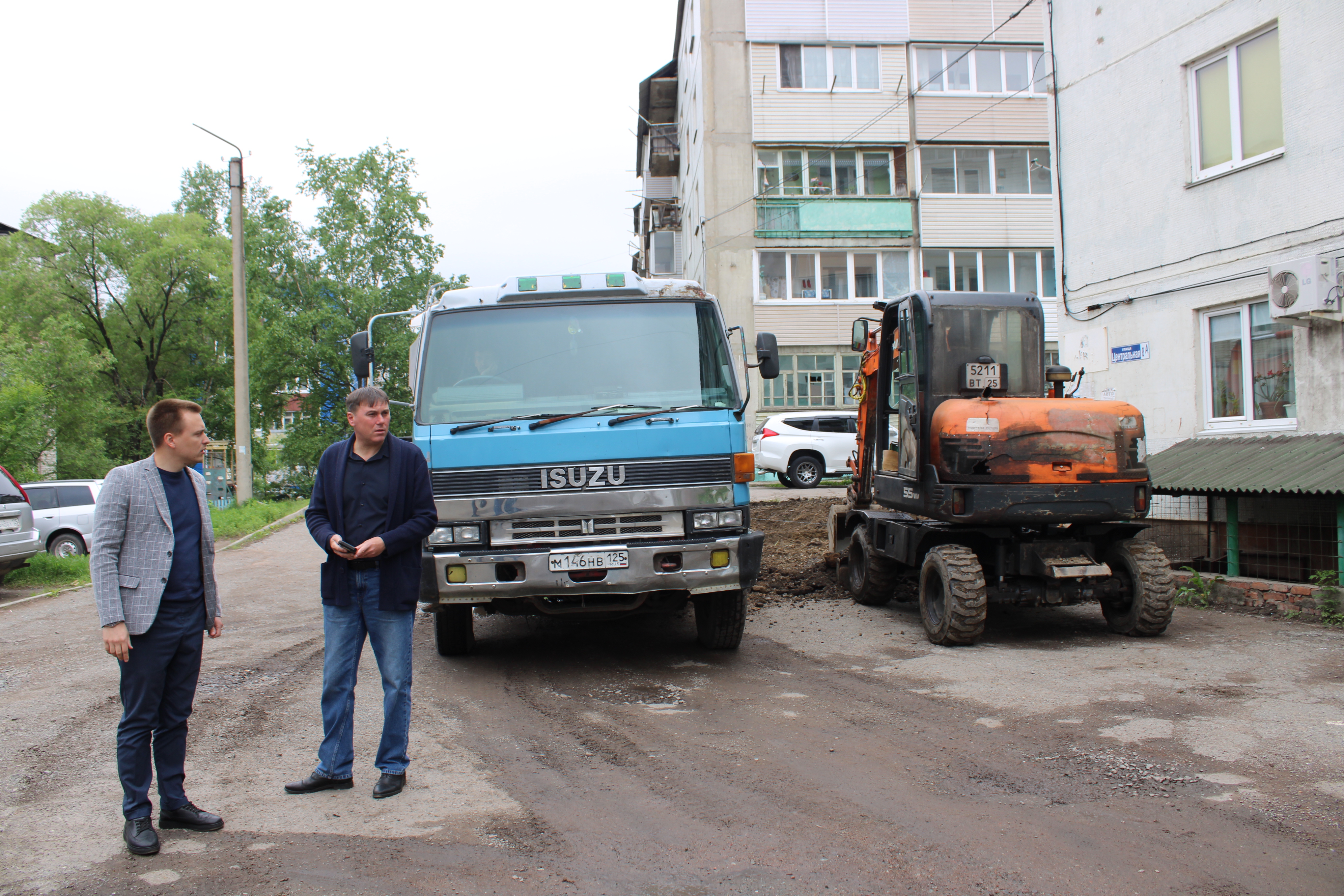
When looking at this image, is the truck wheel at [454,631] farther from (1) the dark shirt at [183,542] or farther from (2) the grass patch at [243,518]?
(2) the grass patch at [243,518]

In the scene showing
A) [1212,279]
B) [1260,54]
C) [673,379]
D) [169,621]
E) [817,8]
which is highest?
[817,8]

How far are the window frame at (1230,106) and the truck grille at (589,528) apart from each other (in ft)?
25.2

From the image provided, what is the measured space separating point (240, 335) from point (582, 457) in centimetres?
1810

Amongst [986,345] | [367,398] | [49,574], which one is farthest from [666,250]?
[367,398]

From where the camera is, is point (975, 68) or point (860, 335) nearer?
point (860, 335)

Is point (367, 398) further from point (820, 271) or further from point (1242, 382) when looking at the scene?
point (820, 271)

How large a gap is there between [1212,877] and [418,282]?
44.6m

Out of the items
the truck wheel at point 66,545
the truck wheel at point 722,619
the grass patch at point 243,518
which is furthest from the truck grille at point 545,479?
the truck wheel at point 66,545

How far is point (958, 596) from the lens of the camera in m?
7.43

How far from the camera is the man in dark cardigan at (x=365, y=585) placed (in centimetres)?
449

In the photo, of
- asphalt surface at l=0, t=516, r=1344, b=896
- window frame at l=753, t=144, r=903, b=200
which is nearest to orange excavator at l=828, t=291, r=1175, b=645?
asphalt surface at l=0, t=516, r=1344, b=896

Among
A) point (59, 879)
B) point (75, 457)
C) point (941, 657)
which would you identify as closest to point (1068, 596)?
point (941, 657)

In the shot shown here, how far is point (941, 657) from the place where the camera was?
7.33m

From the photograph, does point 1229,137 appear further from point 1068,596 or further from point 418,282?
point 418,282
